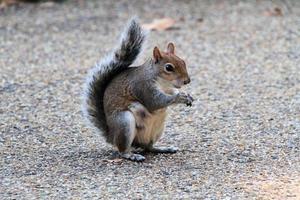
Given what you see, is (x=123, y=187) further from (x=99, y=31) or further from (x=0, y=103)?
(x=99, y=31)

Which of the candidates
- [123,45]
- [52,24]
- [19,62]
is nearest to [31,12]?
[52,24]

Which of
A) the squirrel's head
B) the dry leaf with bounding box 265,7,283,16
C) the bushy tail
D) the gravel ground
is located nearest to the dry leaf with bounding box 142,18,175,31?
the gravel ground

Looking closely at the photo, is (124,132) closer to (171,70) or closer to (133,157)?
(133,157)

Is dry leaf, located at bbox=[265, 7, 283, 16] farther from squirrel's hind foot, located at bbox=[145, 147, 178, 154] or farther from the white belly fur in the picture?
the white belly fur

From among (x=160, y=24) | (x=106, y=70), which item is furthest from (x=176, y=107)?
(x=160, y=24)

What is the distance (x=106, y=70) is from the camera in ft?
16.5

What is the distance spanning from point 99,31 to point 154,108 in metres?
4.00

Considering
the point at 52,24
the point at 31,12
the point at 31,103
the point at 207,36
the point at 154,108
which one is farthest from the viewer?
the point at 31,12

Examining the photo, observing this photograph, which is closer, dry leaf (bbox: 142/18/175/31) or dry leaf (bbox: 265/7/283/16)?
dry leaf (bbox: 142/18/175/31)

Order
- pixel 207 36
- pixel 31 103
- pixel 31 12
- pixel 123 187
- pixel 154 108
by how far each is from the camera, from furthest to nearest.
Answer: pixel 31 12 → pixel 207 36 → pixel 31 103 → pixel 154 108 → pixel 123 187

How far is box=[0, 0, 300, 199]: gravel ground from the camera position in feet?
14.8

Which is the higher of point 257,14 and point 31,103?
point 257,14

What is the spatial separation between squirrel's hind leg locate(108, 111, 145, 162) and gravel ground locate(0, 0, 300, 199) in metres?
0.07

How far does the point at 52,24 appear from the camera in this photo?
9.03 metres
